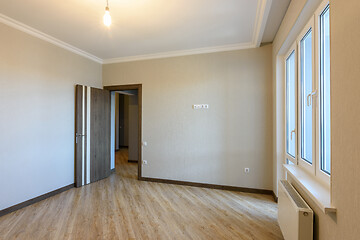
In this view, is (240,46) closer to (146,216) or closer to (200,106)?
(200,106)

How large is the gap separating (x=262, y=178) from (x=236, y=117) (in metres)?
1.24

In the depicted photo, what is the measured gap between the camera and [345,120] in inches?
41.8

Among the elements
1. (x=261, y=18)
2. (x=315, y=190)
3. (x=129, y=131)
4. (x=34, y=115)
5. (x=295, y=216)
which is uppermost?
(x=261, y=18)

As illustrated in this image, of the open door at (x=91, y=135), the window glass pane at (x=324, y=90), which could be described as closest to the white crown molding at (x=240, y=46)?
the window glass pane at (x=324, y=90)

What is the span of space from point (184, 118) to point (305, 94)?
92.2 inches

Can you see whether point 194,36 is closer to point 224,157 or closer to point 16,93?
point 224,157

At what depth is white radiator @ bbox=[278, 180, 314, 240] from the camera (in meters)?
1.47

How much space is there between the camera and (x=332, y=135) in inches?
47.7

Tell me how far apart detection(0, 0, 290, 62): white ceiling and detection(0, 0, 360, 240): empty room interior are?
1.1 inches

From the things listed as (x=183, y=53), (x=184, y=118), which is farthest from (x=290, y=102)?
(x=183, y=53)

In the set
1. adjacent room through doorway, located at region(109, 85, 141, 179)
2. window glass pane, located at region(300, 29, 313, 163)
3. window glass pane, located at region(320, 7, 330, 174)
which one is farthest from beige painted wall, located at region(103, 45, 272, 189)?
window glass pane, located at region(320, 7, 330, 174)

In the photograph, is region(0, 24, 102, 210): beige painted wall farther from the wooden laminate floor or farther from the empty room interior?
the wooden laminate floor

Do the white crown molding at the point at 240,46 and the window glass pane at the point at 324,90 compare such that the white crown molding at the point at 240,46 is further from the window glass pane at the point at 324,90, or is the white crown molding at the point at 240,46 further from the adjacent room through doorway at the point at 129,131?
the window glass pane at the point at 324,90

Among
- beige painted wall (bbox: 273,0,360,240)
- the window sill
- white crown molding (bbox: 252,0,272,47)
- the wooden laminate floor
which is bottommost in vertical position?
the wooden laminate floor
